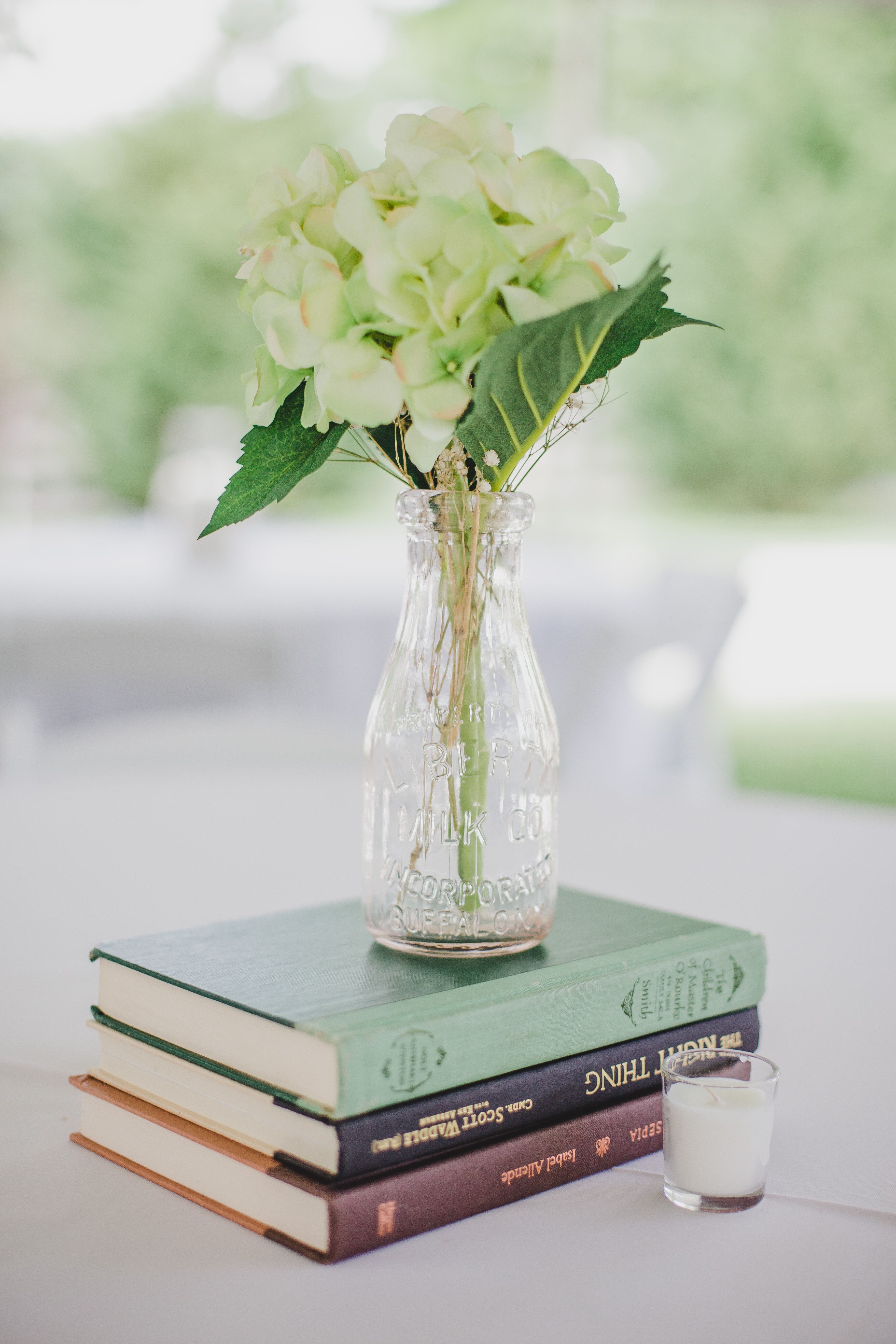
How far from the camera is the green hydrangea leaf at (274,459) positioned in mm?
540

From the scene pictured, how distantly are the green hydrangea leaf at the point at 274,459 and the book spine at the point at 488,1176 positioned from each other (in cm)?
28

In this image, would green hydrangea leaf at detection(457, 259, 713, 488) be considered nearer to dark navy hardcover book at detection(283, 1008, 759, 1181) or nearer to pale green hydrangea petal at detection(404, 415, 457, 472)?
pale green hydrangea petal at detection(404, 415, 457, 472)

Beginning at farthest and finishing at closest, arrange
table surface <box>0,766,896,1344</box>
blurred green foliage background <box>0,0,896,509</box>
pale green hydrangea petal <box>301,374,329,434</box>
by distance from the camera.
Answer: blurred green foliage background <box>0,0,896,509</box>
pale green hydrangea petal <box>301,374,329,434</box>
table surface <box>0,766,896,1344</box>

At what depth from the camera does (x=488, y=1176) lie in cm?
48

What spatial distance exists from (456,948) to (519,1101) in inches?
3.0

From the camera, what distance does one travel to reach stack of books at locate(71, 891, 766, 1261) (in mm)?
441

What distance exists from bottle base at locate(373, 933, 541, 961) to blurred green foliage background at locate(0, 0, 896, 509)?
807cm

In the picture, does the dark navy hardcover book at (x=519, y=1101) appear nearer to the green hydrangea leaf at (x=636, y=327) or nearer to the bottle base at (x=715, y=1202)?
the bottle base at (x=715, y=1202)

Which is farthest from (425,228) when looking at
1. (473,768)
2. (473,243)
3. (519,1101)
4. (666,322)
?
(519,1101)

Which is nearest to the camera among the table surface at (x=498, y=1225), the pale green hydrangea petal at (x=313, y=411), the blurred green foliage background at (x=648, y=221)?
the table surface at (x=498, y=1225)

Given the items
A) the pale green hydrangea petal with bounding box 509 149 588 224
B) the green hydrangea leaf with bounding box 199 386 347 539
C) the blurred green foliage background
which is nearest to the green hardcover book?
the green hydrangea leaf with bounding box 199 386 347 539

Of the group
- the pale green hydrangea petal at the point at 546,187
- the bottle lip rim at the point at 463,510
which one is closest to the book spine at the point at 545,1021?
the bottle lip rim at the point at 463,510

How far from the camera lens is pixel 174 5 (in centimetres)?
784

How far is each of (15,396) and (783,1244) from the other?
8.91 m
